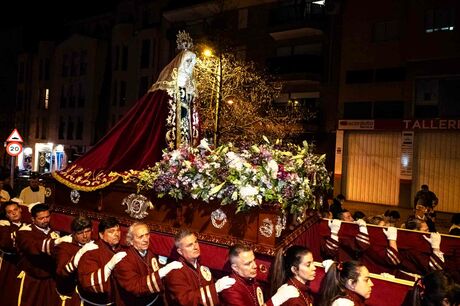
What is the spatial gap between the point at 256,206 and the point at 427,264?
2592mm

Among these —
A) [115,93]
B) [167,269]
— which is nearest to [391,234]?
Result: [167,269]

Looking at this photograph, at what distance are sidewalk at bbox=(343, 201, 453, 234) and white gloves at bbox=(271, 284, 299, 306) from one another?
543 inches

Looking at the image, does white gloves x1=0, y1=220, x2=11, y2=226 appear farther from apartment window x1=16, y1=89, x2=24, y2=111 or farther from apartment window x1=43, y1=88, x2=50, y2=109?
apartment window x1=16, y1=89, x2=24, y2=111

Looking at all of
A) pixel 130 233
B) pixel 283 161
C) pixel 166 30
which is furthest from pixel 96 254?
pixel 166 30

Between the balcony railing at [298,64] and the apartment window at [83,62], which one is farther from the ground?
the apartment window at [83,62]

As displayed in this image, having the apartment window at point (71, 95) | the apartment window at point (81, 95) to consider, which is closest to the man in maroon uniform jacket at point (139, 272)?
the apartment window at point (81, 95)

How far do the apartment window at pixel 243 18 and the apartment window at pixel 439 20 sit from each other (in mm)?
11027

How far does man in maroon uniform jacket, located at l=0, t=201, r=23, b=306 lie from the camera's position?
20.1 feet

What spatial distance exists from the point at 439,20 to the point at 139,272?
19.4 meters

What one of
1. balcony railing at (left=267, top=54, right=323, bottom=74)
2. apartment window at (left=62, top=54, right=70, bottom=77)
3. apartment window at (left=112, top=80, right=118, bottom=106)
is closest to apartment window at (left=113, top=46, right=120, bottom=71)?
apartment window at (left=112, top=80, right=118, bottom=106)

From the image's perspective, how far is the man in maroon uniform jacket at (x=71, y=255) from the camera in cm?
471

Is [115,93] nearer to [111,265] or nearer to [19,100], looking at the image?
[19,100]

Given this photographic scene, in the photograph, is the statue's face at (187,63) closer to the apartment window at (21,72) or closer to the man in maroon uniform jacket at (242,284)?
the man in maroon uniform jacket at (242,284)

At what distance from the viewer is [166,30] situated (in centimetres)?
3244
